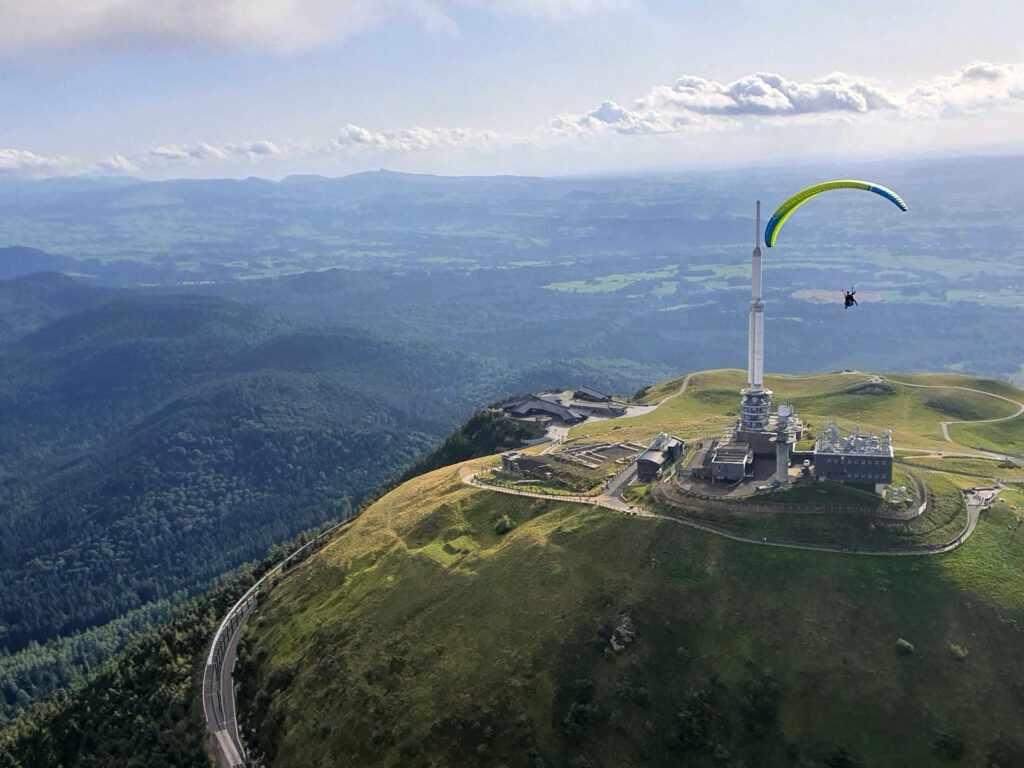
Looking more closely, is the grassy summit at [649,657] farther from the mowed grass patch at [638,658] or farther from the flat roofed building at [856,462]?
the flat roofed building at [856,462]

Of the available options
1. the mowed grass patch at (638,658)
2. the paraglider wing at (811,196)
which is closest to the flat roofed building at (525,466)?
the mowed grass patch at (638,658)

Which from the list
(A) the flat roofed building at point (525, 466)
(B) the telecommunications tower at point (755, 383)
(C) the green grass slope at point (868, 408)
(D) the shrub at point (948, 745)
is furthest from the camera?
(C) the green grass slope at point (868, 408)

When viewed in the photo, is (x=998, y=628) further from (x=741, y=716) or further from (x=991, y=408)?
(x=991, y=408)

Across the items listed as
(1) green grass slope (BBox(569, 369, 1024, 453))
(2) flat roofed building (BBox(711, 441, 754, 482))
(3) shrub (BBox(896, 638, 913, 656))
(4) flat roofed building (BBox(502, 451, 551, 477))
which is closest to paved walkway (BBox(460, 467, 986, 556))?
(4) flat roofed building (BBox(502, 451, 551, 477))

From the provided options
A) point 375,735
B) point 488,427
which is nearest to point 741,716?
point 375,735

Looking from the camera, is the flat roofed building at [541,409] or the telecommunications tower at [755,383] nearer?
the telecommunications tower at [755,383]

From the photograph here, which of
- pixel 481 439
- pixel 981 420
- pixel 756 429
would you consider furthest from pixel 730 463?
pixel 981 420

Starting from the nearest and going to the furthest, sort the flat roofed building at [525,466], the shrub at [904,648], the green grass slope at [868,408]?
the shrub at [904,648], the flat roofed building at [525,466], the green grass slope at [868,408]

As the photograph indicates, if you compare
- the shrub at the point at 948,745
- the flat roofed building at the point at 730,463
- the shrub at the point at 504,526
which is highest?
the flat roofed building at the point at 730,463
